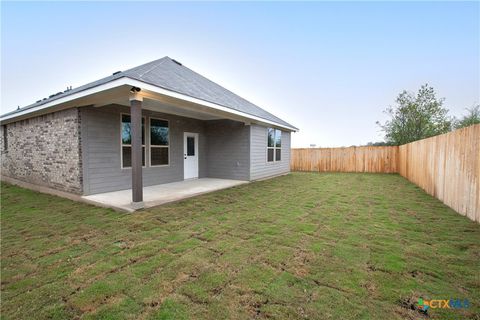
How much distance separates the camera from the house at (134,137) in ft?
17.0

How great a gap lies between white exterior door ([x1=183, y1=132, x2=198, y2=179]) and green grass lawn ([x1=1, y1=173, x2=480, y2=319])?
4376mm

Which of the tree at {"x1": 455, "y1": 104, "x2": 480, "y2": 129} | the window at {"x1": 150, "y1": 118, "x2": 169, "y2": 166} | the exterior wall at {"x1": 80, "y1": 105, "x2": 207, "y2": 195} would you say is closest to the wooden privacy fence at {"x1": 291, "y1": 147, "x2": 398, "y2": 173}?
the tree at {"x1": 455, "y1": 104, "x2": 480, "y2": 129}

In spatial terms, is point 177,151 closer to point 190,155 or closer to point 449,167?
point 190,155

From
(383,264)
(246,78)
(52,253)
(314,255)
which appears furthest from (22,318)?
(246,78)

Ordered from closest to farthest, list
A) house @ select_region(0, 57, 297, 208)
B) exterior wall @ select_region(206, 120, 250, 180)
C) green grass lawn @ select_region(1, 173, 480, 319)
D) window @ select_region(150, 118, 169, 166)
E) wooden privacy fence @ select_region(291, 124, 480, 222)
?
green grass lawn @ select_region(1, 173, 480, 319) → wooden privacy fence @ select_region(291, 124, 480, 222) → house @ select_region(0, 57, 297, 208) → window @ select_region(150, 118, 169, 166) → exterior wall @ select_region(206, 120, 250, 180)

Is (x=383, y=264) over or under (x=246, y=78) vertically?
under

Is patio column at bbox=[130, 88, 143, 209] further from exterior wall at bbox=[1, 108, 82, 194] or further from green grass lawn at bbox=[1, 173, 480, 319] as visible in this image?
exterior wall at bbox=[1, 108, 82, 194]

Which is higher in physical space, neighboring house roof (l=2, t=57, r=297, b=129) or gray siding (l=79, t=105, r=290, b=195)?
neighboring house roof (l=2, t=57, r=297, b=129)

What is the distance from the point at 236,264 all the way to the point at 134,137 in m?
3.60

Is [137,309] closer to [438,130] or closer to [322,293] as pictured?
[322,293]

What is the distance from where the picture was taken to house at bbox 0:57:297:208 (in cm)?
518

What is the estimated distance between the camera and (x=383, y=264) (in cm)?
257

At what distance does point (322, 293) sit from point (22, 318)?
8.18 ft

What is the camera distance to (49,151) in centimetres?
680
